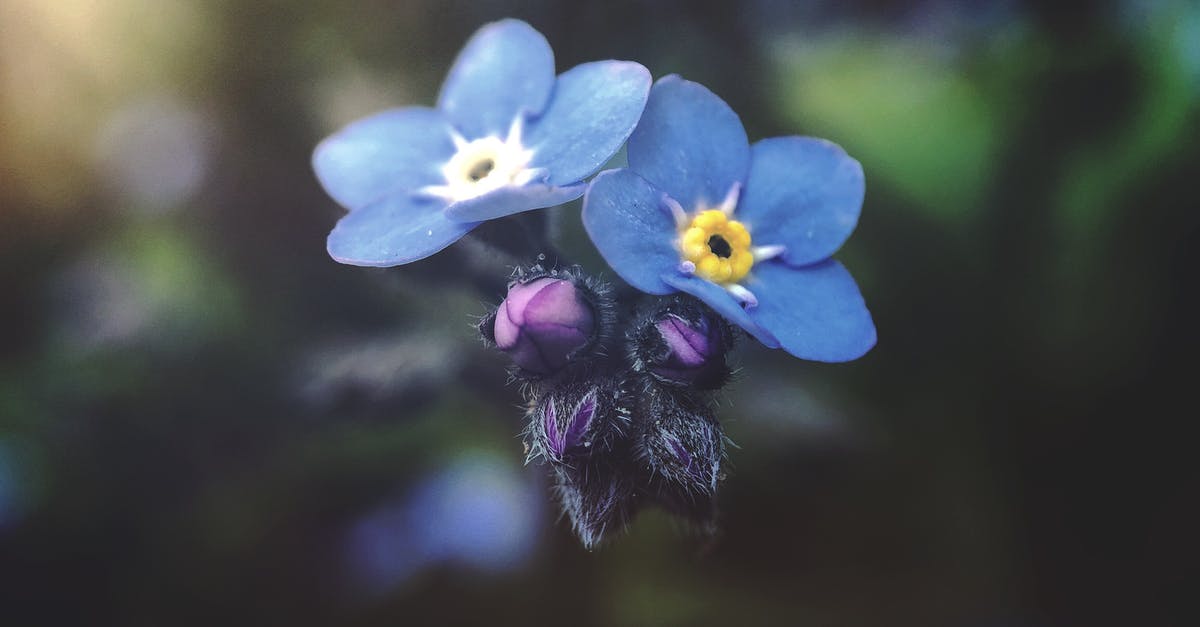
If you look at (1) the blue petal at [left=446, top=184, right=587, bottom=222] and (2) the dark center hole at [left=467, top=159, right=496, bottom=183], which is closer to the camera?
(1) the blue petal at [left=446, top=184, right=587, bottom=222]

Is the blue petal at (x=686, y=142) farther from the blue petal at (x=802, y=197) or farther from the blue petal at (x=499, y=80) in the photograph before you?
the blue petal at (x=499, y=80)

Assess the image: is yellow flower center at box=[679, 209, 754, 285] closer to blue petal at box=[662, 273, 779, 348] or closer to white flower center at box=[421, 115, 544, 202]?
blue petal at box=[662, 273, 779, 348]

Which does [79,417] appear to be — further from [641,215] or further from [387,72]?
[641,215]

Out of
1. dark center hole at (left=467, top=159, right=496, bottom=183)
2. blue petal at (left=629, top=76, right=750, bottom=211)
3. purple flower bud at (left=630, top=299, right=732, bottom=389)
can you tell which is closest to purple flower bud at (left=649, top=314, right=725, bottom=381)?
purple flower bud at (left=630, top=299, right=732, bottom=389)

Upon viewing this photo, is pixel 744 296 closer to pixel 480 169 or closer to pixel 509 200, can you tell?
pixel 509 200

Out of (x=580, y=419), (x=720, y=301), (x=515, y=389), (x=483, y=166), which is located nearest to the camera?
(x=720, y=301)

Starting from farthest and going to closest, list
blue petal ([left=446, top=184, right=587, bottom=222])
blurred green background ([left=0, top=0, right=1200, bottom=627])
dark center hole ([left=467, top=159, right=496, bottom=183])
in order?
blurred green background ([left=0, top=0, right=1200, bottom=627]), dark center hole ([left=467, top=159, right=496, bottom=183]), blue petal ([left=446, top=184, right=587, bottom=222])

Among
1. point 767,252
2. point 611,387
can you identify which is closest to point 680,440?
point 611,387

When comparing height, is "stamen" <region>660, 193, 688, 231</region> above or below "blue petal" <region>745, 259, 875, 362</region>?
above
